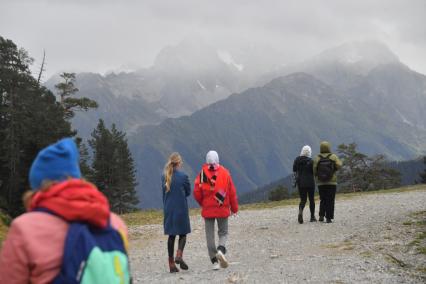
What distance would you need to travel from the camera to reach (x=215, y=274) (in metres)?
11.0

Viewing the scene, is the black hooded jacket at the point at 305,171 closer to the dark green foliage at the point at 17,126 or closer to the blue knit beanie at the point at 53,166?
the blue knit beanie at the point at 53,166

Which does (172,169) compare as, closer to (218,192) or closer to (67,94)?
(218,192)

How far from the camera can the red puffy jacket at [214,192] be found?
1123cm

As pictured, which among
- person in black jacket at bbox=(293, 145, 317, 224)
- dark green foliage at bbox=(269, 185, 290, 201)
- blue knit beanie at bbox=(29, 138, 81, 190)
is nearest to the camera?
blue knit beanie at bbox=(29, 138, 81, 190)

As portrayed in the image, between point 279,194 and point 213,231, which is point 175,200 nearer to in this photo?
point 213,231

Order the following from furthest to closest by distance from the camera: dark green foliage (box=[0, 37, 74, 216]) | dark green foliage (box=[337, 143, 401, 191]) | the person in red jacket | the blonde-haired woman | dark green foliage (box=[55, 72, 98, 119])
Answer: dark green foliage (box=[337, 143, 401, 191]), dark green foliage (box=[55, 72, 98, 119]), dark green foliage (box=[0, 37, 74, 216]), the blonde-haired woman, the person in red jacket

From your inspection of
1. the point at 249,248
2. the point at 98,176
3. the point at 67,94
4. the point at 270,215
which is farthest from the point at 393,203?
the point at 98,176

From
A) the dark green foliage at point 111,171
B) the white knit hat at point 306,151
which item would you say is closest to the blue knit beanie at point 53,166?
the white knit hat at point 306,151

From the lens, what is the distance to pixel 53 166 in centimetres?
359

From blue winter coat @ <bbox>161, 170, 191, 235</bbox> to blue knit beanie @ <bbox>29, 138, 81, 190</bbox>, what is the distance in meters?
7.77

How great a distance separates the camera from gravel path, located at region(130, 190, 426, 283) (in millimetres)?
10305

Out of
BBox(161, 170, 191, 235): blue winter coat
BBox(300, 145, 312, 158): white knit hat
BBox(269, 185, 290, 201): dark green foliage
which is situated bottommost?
BBox(269, 185, 290, 201): dark green foliage

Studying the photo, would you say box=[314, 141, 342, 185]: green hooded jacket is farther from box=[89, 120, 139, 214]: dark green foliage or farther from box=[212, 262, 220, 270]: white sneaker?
box=[89, 120, 139, 214]: dark green foliage

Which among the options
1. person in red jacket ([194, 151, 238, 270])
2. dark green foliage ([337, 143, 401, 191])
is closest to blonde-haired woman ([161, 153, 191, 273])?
person in red jacket ([194, 151, 238, 270])
